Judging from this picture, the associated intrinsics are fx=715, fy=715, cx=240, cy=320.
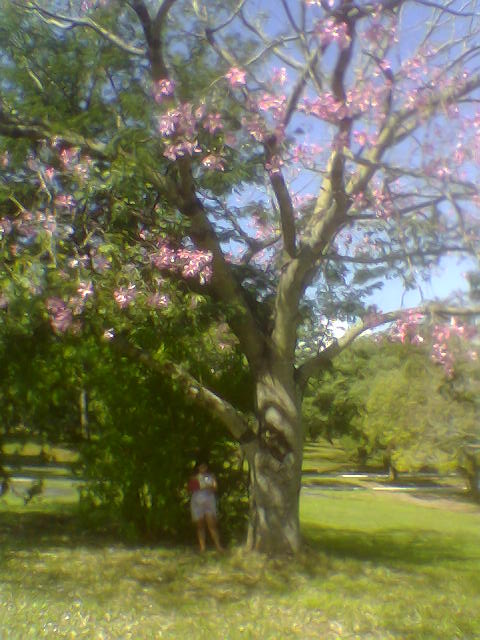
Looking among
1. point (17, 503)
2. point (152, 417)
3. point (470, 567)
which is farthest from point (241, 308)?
point (17, 503)

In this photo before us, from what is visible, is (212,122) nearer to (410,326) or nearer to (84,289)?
(84,289)

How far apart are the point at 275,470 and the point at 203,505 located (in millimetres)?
1087

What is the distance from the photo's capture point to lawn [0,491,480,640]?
6.30 m

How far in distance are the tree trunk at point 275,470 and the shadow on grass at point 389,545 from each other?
82 centimetres

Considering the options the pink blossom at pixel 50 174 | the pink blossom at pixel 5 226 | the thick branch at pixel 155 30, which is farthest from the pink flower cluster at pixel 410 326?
the pink blossom at pixel 5 226

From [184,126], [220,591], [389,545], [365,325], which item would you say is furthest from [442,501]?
[184,126]

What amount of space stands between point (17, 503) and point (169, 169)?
9.80 metres

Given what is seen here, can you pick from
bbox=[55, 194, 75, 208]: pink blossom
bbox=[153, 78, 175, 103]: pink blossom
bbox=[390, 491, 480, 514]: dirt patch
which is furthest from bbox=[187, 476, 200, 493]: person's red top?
bbox=[390, 491, 480, 514]: dirt patch

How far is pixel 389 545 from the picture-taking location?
12352 mm

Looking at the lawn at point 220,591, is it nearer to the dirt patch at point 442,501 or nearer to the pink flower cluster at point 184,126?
the pink flower cluster at point 184,126

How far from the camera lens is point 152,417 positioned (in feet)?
31.7

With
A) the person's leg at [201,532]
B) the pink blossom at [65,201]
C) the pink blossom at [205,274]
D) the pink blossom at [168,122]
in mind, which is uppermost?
the pink blossom at [168,122]

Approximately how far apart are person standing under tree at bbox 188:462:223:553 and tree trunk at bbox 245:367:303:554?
1.67 ft

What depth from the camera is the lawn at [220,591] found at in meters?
6.30
